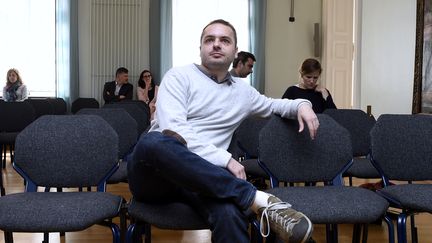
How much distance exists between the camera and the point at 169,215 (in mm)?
1866

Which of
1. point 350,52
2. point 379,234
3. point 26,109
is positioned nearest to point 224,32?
point 379,234

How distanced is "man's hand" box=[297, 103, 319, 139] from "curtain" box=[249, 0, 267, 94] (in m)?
6.02

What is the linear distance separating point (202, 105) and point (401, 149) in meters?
1.12

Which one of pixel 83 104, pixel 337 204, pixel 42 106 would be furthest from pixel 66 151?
pixel 83 104

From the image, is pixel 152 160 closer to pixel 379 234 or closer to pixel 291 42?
pixel 379 234

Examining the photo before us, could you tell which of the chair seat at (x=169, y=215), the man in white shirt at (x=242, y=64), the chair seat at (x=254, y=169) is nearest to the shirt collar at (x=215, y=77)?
the chair seat at (x=169, y=215)

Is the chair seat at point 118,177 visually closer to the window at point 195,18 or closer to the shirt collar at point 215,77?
the shirt collar at point 215,77

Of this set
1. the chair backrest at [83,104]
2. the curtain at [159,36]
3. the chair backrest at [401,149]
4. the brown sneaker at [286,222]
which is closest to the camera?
the brown sneaker at [286,222]

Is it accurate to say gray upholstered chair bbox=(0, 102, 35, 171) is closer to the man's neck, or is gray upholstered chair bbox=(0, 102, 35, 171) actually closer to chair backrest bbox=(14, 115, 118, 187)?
chair backrest bbox=(14, 115, 118, 187)

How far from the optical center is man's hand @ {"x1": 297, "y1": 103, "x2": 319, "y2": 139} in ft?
7.30

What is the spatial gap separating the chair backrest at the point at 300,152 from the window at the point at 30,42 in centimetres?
653

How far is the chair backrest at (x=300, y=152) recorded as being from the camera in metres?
2.43

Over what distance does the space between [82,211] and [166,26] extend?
661 centimetres

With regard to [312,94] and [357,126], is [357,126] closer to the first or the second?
[357,126]
